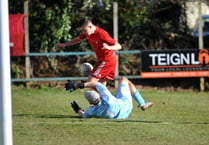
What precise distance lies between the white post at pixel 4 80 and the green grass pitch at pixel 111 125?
1.93 metres

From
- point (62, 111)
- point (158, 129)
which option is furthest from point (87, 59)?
point (158, 129)

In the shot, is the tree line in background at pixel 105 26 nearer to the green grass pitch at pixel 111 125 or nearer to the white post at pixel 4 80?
the green grass pitch at pixel 111 125

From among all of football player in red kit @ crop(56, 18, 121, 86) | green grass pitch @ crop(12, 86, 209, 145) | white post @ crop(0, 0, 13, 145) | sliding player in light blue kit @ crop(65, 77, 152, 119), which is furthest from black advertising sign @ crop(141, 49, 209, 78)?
white post @ crop(0, 0, 13, 145)

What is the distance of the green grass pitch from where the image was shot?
25.7ft

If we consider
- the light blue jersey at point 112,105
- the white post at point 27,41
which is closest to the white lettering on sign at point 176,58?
the white post at point 27,41

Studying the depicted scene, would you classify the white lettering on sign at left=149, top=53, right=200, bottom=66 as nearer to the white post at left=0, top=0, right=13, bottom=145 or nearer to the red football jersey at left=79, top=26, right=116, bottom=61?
the red football jersey at left=79, top=26, right=116, bottom=61

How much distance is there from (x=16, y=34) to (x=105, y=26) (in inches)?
139

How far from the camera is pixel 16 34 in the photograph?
17.6m

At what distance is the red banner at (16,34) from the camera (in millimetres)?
17531

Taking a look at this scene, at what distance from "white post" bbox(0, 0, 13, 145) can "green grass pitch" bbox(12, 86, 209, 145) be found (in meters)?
1.93

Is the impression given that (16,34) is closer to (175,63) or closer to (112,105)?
(175,63)

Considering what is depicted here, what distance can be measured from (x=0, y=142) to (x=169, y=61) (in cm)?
1193

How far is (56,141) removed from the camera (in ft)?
25.4

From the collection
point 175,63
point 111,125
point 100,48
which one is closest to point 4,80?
point 111,125
